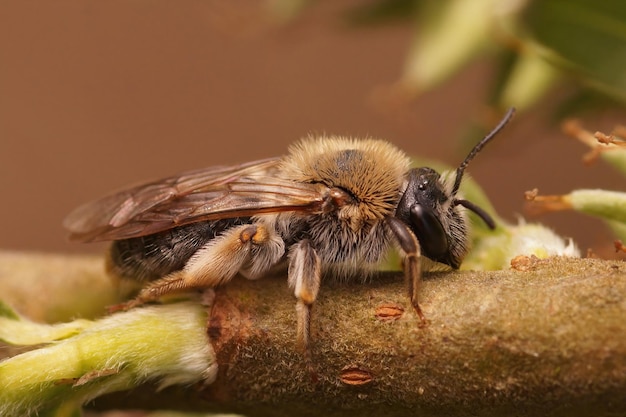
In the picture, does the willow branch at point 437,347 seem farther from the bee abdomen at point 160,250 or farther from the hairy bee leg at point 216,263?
the bee abdomen at point 160,250

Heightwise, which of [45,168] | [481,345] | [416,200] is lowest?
[45,168]

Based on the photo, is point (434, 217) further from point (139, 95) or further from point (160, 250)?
point (139, 95)

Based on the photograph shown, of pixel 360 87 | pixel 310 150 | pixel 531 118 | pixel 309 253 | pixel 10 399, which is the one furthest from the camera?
pixel 360 87

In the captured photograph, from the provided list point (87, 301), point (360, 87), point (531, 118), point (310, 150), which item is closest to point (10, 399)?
point (87, 301)

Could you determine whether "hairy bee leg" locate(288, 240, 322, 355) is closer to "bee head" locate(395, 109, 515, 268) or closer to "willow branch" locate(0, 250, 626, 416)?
"willow branch" locate(0, 250, 626, 416)

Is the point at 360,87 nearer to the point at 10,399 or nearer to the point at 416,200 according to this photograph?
the point at 416,200

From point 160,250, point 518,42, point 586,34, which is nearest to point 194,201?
point 160,250

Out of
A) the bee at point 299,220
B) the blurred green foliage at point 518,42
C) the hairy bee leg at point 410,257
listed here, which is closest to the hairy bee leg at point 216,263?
the bee at point 299,220
